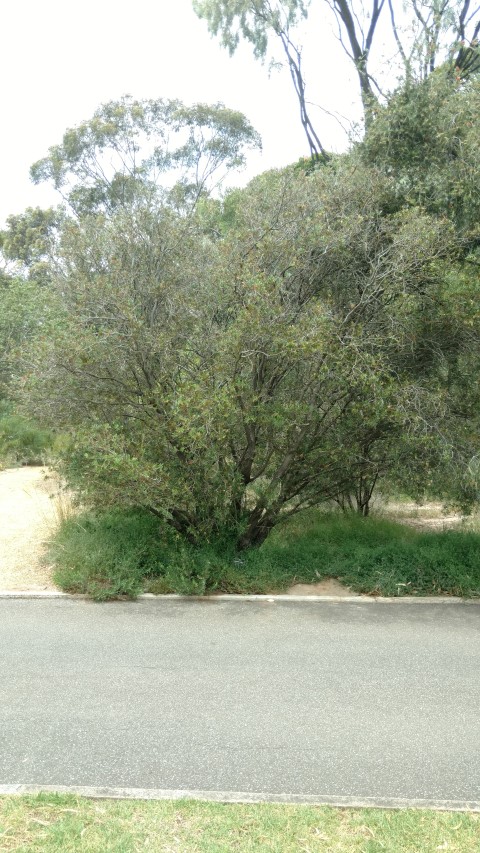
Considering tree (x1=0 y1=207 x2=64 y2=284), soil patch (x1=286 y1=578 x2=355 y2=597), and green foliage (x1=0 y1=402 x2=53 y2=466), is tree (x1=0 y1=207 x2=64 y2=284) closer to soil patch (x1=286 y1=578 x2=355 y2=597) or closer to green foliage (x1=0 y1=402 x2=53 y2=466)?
green foliage (x1=0 y1=402 x2=53 y2=466)

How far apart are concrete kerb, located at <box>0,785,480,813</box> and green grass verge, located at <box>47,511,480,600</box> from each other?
3.38 meters

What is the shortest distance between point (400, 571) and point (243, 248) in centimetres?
378

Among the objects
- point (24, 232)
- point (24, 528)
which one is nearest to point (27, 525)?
point (24, 528)

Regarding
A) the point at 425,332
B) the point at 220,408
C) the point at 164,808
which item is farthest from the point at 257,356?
the point at 164,808

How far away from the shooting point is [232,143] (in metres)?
32.6

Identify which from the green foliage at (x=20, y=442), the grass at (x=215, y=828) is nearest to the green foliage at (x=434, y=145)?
the grass at (x=215, y=828)

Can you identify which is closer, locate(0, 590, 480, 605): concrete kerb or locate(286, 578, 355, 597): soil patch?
locate(0, 590, 480, 605): concrete kerb

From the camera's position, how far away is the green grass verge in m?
7.26

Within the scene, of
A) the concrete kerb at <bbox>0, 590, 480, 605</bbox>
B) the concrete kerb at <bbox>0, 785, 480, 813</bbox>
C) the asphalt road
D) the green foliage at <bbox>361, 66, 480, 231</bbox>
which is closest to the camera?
the concrete kerb at <bbox>0, 785, 480, 813</bbox>

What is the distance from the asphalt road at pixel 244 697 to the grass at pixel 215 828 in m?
0.23

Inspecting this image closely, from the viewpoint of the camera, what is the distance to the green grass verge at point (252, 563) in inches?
286

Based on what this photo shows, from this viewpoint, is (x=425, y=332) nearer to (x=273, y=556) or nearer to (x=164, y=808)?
(x=273, y=556)

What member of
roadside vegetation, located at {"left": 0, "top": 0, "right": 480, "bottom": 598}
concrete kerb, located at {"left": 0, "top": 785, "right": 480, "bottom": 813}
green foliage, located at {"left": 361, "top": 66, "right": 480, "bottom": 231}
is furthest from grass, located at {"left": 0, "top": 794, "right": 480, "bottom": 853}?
green foliage, located at {"left": 361, "top": 66, "right": 480, "bottom": 231}

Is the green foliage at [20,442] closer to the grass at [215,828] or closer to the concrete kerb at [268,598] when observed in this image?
the concrete kerb at [268,598]
